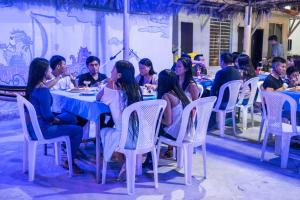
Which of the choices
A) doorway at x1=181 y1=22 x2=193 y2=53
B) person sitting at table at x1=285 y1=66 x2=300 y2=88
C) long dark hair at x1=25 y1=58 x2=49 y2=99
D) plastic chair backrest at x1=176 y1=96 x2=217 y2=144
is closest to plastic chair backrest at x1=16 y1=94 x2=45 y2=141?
long dark hair at x1=25 y1=58 x2=49 y2=99

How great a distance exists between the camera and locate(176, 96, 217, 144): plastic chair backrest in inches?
132

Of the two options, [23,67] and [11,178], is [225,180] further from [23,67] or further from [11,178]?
[23,67]

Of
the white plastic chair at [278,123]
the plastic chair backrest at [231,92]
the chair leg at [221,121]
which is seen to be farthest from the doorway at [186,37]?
the white plastic chair at [278,123]

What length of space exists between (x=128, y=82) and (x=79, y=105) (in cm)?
67

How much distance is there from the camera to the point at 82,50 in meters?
7.56

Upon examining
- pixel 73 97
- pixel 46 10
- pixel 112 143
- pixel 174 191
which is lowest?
pixel 174 191

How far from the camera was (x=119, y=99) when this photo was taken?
323 centimetres

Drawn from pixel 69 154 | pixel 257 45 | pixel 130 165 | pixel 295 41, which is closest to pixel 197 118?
pixel 130 165

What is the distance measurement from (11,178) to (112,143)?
120 centimetres

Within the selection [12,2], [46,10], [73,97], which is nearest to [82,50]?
[46,10]

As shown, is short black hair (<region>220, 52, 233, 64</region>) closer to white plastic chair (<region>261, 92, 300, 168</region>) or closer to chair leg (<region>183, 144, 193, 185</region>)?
white plastic chair (<region>261, 92, 300, 168</region>)

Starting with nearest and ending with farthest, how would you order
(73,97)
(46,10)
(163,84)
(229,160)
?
(163,84) < (73,97) < (229,160) < (46,10)

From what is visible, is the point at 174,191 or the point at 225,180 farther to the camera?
the point at 225,180

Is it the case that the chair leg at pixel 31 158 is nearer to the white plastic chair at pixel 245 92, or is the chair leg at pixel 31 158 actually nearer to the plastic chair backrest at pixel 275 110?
the plastic chair backrest at pixel 275 110
